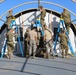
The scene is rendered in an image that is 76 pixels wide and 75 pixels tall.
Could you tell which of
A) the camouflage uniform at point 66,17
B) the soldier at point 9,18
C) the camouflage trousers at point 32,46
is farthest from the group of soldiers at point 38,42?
the soldier at point 9,18

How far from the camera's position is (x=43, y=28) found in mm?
12023

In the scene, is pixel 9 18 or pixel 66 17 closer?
pixel 66 17

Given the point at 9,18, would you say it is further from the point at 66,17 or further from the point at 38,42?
the point at 66,17

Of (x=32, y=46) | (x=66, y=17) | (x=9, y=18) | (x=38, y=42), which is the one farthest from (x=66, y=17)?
(x=9, y=18)

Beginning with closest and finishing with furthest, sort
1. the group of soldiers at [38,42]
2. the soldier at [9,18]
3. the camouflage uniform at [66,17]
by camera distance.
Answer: the group of soldiers at [38,42], the camouflage uniform at [66,17], the soldier at [9,18]

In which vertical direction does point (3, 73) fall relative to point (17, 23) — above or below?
below

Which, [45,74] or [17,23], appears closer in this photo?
[45,74]

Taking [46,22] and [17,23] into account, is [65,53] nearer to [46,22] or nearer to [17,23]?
[46,22]

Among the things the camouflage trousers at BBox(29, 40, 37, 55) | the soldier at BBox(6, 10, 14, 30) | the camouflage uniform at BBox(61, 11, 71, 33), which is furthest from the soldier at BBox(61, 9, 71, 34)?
the soldier at BBox(6, 10, 14, 30)

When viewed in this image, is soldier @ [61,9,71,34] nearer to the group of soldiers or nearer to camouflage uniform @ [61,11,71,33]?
camouflage uniform @ [61,11,71,33]

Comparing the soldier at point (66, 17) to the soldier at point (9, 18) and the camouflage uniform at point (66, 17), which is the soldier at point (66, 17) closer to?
the camouflage uniform at point (66, 17)

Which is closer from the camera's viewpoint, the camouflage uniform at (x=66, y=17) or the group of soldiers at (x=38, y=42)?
the group of soldiers at (x=38, y=42)

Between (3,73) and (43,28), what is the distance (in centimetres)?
564

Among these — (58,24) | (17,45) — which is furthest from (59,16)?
(17,45)
